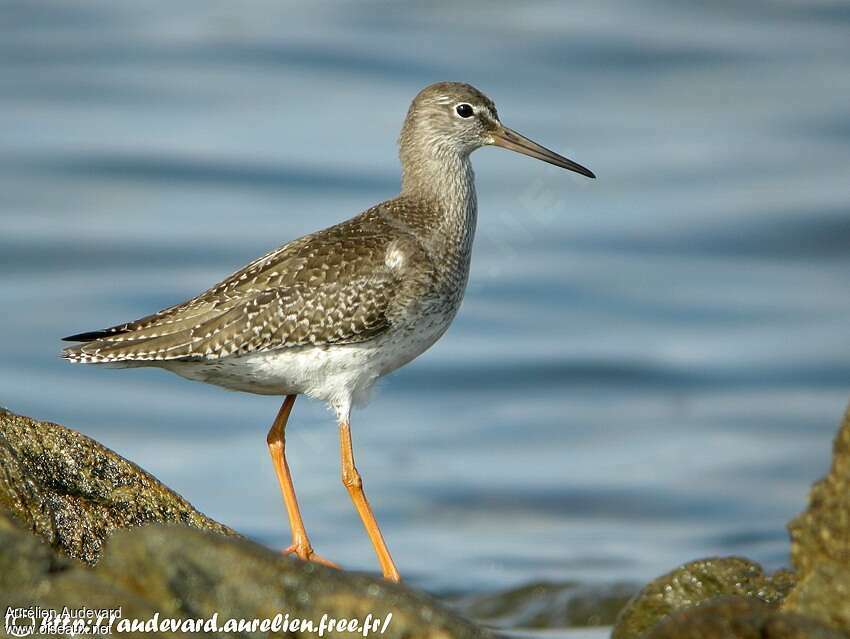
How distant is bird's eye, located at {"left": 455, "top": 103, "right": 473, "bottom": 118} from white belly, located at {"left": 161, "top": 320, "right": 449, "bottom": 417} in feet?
7.13

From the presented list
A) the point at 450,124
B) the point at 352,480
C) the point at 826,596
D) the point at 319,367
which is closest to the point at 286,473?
the point at 352,480

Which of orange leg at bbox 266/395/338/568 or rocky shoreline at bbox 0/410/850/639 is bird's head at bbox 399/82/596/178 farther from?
rocky shoreline at bbox 0/410/850/639

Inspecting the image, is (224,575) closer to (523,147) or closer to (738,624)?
(738,624)

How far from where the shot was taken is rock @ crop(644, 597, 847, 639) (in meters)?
5.80

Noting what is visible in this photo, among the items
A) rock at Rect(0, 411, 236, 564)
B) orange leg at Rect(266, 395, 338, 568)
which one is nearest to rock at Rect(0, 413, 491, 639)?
rock at Rect(0, 411, 236, 564)

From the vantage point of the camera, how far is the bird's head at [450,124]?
38.7ft

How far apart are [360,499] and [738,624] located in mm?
5504

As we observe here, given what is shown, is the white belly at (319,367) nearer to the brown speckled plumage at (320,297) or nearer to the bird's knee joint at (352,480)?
the brown speckled plumage at (320,297)

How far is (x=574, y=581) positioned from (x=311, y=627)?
29.9 feet

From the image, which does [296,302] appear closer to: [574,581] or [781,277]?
[574,581]

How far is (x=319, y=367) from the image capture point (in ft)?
33.7

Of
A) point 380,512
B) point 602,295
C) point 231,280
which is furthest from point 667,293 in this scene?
point 231,280

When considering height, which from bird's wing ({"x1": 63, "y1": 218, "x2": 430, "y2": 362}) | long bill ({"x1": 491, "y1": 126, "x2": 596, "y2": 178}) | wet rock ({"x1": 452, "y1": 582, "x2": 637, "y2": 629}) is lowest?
wet rock ({"x1": 452, "y1": 582, "x2": 637, "y2": 629})

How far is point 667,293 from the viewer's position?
74.2 ft
